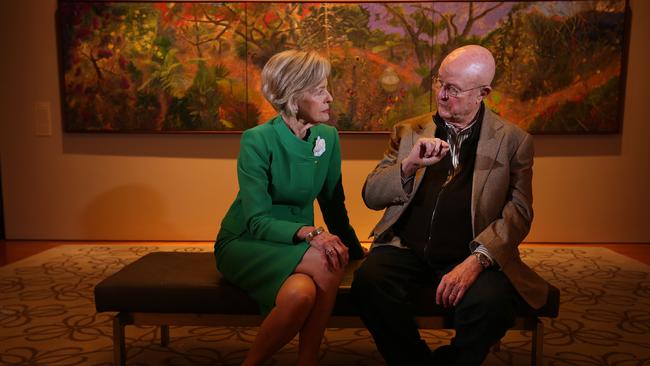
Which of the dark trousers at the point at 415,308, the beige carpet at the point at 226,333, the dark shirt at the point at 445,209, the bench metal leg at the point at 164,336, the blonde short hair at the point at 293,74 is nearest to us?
the dark trousers at the point at 415,308

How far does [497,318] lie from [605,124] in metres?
3.65

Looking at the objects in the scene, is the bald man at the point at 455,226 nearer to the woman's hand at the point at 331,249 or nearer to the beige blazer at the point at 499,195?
the beige blazer at the point at 499,195

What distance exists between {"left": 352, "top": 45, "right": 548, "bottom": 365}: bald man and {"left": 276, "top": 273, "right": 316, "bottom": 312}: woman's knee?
0.21 meters

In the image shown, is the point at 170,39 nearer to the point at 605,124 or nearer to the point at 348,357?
the point at 348,357

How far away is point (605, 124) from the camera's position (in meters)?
4.77

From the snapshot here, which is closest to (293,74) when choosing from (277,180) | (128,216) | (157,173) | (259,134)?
(259,134)

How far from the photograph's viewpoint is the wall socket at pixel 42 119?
4898 millimetres

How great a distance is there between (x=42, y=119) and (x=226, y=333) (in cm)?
329

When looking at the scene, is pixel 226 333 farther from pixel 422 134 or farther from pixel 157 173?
pixel 157 173

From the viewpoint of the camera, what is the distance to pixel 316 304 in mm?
1944

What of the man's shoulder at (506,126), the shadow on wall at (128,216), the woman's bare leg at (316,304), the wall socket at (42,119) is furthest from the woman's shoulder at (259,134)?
the wall socket at (42,119)

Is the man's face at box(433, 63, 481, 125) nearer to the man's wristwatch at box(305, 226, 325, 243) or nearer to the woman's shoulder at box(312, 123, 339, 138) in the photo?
the woman's shoulder at box(312, 123, 339, 138)

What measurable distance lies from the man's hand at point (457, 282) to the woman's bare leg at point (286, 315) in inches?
17.9

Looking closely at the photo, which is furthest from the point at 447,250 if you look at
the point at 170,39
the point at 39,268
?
the point at 170,39
